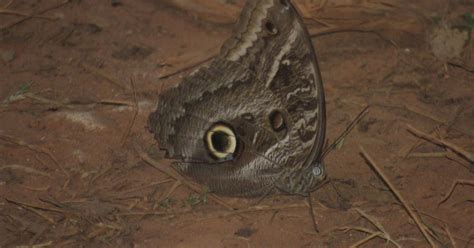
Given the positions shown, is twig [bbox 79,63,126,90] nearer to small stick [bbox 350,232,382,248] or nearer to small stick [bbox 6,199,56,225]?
small stick [bbox 6,199,56,225]

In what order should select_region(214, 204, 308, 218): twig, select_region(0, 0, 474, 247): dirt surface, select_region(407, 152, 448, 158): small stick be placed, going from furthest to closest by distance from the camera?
select_region(407, 152, 448, 158): small stick
select_region(214, 204, 308, 218): twig
select_region(0, 0, 474, 247): dirt surface

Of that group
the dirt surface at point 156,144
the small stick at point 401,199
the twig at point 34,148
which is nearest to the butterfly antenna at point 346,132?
the dirt surface at point 156,144

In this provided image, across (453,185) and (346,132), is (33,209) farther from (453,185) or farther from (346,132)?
(453,185)

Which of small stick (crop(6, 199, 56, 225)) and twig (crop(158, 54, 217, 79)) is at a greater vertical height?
twig (crop(158, 54, 217, 79))

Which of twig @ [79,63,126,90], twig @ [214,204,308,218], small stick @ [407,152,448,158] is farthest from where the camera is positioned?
twig @ [79,63,126,90]

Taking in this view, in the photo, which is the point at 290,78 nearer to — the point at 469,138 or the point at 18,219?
the point at 469,138

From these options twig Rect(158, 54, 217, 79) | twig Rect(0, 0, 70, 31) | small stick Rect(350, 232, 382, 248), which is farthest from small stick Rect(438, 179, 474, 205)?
twig Rect(0, 0, 70, 31)

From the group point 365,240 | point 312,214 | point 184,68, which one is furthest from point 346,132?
point 184,68

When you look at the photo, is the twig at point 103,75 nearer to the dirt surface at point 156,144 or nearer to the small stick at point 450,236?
the dirt surface at point 156,144

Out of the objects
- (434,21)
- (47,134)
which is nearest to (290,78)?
(47,134)
